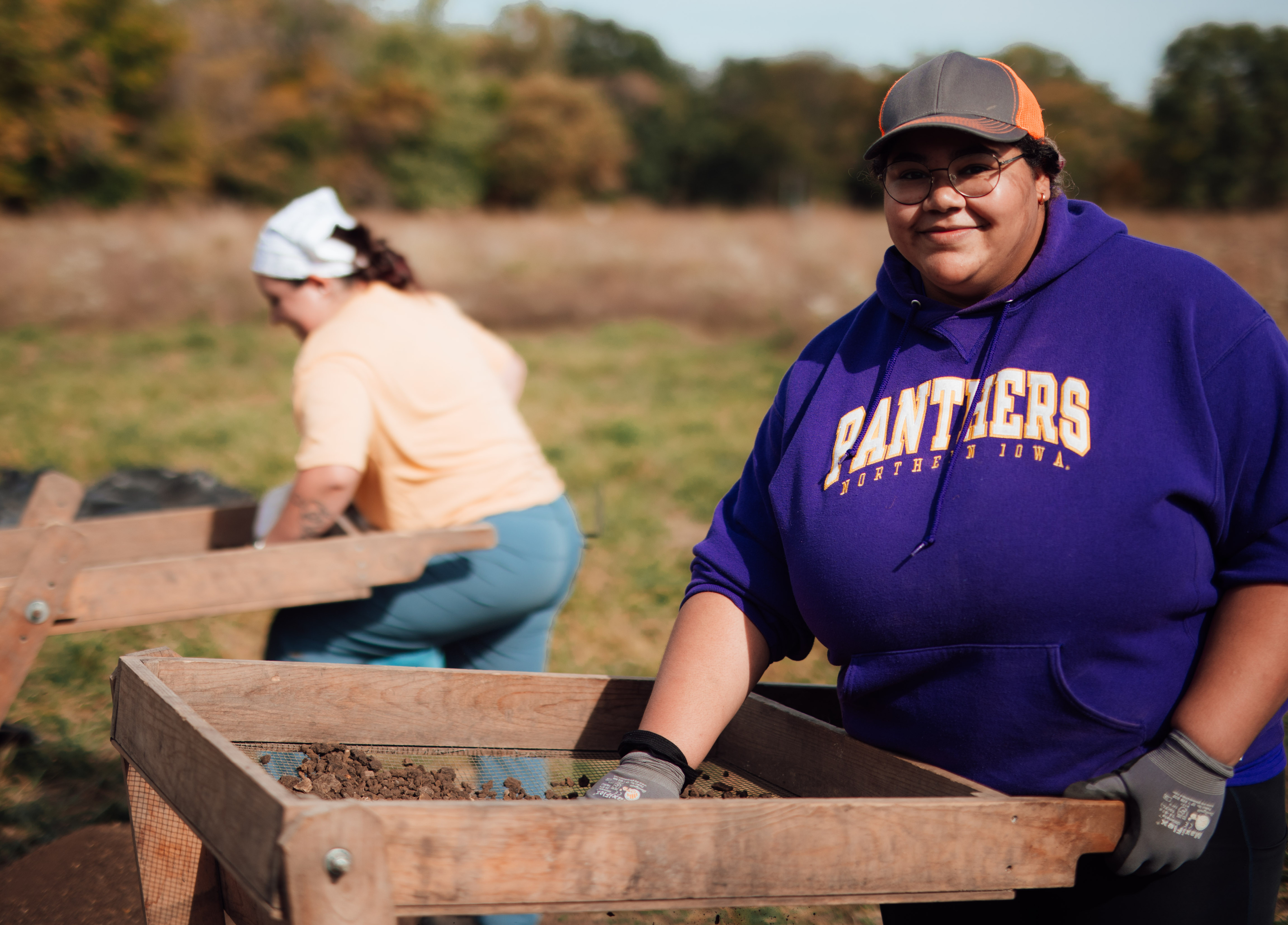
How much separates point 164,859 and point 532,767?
0.68 meters

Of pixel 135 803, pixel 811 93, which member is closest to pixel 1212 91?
pixel 135 803

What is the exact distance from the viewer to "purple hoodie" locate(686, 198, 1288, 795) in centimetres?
149

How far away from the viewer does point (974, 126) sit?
1.61 m

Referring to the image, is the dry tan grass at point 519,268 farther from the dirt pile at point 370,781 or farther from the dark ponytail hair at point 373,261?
the dirt pile at point 370,781

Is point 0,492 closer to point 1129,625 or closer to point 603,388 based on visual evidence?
point 1129,625

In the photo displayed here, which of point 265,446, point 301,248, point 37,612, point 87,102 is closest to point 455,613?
point 37,612

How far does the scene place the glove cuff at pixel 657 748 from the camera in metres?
1.73

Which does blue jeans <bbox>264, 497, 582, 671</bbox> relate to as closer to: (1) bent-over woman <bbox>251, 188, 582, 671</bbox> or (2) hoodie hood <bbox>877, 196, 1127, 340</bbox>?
(1) bent-over woman <bbox>251, 188, 582, 671</bbox>

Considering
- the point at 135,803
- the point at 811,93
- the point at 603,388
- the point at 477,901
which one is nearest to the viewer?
the point at 477,901

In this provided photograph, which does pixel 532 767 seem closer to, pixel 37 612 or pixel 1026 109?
pixel 37 612

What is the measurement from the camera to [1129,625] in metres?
1.52

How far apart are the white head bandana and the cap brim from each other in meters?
2.11

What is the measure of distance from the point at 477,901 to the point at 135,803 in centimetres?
91

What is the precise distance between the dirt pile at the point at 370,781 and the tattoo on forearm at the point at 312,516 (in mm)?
1196
